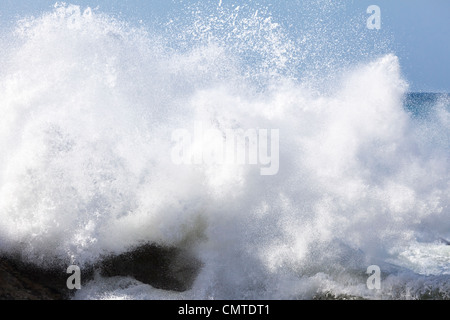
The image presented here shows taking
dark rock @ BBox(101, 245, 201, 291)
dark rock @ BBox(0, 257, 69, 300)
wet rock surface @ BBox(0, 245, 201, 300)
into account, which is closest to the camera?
dark rock @ BBox(0, 257, 69, 300)

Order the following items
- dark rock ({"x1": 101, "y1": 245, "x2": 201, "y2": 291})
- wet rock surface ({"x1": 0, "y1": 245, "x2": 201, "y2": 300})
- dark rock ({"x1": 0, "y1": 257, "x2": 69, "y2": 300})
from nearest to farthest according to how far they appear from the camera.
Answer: dark rock ({"x1": 0, "y1": 257, "x2": 69, "y2": 300}) < wet rock surface ({"x1": 0, "y1": 245, "x2": 201, "y2": 300}) < dark rock ({"x1": 101, "y1": 245, "x2": 201, "y2": 291})

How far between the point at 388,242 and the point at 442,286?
228 centimetres

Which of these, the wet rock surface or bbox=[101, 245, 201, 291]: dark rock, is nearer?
the wet rock surface

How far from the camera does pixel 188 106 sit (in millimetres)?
9305

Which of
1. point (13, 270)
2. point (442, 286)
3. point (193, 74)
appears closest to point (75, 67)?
point (193, 74)

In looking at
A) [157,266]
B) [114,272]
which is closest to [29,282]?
[114,272]

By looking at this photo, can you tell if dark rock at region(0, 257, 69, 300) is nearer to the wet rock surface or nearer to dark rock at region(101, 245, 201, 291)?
the wet rock surface

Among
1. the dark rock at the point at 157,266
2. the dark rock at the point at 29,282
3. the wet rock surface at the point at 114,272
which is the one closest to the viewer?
the dark rock at the point at 29,282

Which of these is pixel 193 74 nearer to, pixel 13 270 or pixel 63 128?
pixel 63 128

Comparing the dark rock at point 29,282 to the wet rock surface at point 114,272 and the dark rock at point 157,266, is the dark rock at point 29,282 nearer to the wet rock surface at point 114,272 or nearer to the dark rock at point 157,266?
the wet rock surface at point 114,272

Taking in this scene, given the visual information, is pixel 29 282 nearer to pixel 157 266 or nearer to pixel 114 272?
pixel 114 272

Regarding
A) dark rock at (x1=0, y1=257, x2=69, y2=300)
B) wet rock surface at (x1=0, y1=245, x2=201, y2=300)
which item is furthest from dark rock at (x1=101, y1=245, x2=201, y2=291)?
dark rock at (x1=0, y1=257, x2=69, y2=300)

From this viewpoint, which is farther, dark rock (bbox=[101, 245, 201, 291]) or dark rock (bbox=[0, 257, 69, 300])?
dark rock (bbox=[101, 245, 201, 291])

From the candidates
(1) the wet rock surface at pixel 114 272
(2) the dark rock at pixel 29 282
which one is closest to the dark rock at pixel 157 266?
(1) the wet rock surface at pixel 114 272
